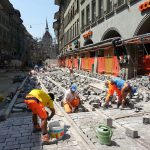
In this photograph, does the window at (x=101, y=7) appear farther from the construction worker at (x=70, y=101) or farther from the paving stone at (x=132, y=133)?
the paving stone at (x=132, y=133)

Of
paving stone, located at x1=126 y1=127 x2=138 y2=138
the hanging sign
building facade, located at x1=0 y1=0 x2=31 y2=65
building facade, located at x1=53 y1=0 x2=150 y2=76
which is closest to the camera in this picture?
paving stone, located at x1=126 y1=127 x2=138 y2=138

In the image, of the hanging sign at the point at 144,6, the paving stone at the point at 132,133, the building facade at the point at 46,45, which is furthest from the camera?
the building facade at the point at 46,45

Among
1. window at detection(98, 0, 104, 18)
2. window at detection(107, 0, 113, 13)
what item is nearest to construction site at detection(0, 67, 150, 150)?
window at detection(107, 0, 113, 13)

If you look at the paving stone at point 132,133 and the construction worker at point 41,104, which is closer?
the paving stone at point 132,133

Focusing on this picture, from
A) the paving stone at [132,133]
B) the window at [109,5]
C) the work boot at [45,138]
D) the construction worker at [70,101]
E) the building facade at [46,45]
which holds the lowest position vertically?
the work boot at [45,138]

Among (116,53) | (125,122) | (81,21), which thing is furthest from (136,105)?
(81,21)

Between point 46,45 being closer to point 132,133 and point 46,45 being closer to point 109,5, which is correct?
point 109,5

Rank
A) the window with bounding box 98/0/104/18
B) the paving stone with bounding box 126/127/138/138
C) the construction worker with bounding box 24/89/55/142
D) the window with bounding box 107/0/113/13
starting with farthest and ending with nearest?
1. the window with bounding box 98/0/104/18
2. the window with bounding box 107/0/113/13
3. the construction worker with bounding box 24/89/55/142
4. the paving stone with bounding box 126/127/138/138

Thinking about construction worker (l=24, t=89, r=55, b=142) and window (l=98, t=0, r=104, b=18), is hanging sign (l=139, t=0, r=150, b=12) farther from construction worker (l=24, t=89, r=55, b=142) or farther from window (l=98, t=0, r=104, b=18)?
construction worker (l=24, t=89, r=55, b=142)

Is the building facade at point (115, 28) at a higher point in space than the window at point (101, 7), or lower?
lower

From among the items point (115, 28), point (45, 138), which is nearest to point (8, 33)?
point (115, 28)

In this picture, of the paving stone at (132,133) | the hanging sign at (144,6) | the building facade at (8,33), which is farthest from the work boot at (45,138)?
the building facade at (8,33)

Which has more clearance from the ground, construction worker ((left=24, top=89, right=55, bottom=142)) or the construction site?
construction worker ((left=24, top=89, right=55, bottom=142))

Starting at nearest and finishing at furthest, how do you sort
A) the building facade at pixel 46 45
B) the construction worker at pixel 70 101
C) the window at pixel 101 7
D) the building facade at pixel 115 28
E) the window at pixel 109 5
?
the construction worker at pixel 70 101
the building facade at pixel 115 28
the window at pixel 109 5
the window at pixel 101 7
the building facade at pixel 46 45
